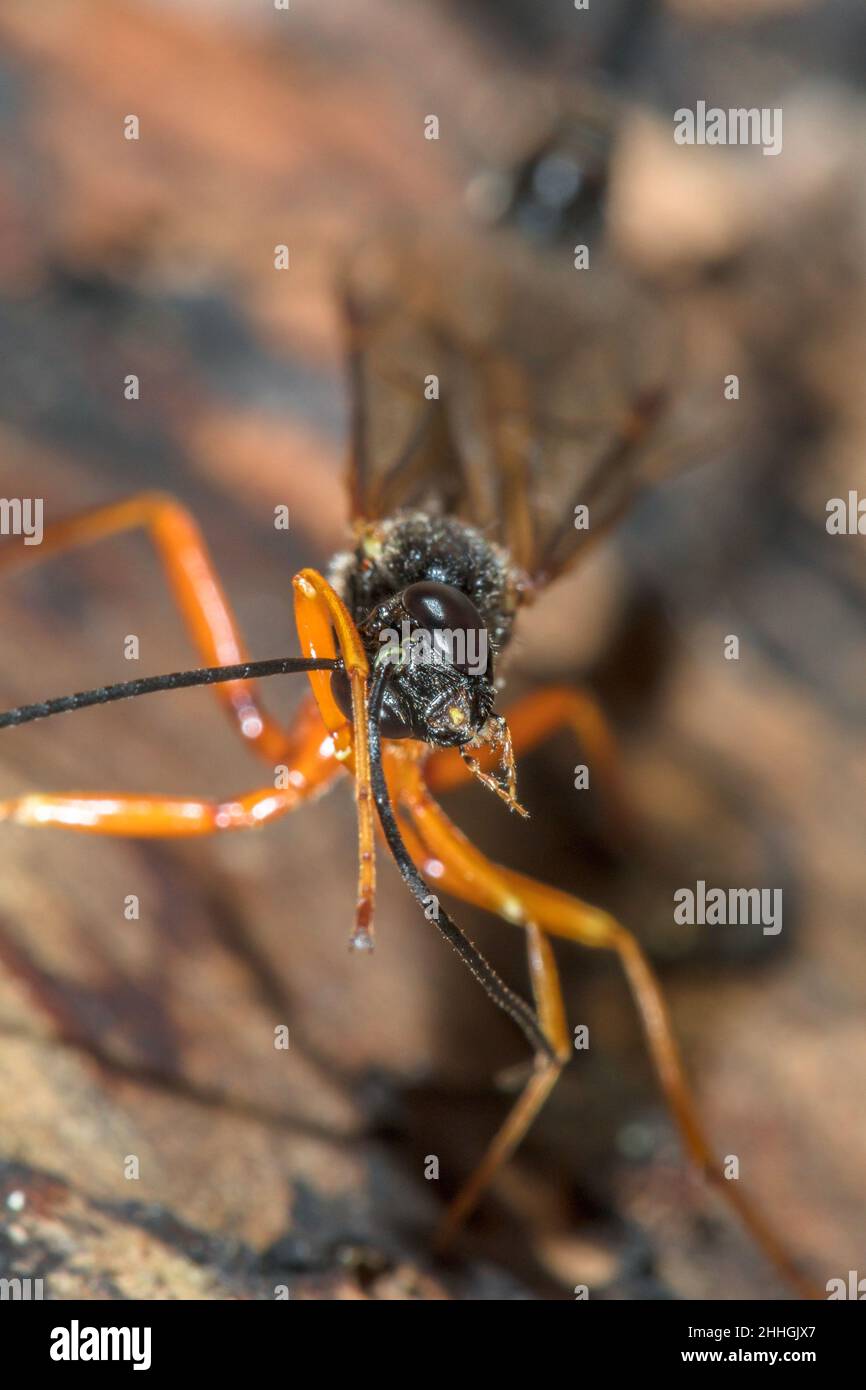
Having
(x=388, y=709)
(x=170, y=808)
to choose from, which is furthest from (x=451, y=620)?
(x=170, y=808)

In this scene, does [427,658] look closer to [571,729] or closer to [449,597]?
[449,597]

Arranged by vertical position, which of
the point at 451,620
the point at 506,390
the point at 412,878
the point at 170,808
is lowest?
the point at 412,878

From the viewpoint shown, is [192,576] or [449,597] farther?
[192,576]

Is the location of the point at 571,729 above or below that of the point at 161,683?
above

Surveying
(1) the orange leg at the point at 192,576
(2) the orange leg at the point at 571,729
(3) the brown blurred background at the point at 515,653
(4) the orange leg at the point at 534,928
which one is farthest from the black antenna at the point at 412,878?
(1) the orange leg at the point at 192,576

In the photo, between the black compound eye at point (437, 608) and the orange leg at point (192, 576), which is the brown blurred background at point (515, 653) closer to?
the orange leg at point (192, 576)

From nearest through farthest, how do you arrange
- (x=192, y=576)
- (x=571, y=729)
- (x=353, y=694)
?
(x=353, y=694)
(x=192, y=576)
(x=571, y=729)
